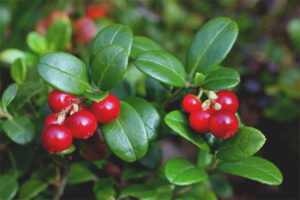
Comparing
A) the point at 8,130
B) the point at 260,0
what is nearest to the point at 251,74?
the point at 260,0

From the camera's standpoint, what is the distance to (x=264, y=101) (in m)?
2.76

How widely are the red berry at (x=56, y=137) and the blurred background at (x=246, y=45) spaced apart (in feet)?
3.80

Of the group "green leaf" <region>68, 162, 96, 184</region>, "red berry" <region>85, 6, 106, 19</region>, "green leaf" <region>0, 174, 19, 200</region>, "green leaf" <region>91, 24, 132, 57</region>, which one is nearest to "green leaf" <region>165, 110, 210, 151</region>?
"green leaf" <region>91, 24, 132, 57</region>

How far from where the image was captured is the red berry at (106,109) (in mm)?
1029

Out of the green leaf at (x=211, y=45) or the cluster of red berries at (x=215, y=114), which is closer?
the cluster of red berries at (x=215, y=114)

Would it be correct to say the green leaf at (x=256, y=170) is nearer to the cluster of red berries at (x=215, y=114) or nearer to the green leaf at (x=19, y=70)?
the cluster of red berries at (x=215, y=114)

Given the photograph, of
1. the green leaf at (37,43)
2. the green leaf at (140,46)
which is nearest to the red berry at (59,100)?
the green leaf at (140,46)

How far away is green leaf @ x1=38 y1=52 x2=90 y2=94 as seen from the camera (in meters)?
1.03

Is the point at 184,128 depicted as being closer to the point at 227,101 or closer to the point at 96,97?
the point at 227,101

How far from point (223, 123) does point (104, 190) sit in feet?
2.43

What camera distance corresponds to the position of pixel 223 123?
101 centimetres

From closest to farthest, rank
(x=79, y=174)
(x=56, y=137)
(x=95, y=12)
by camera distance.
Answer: (x=56, y=137) → (x=79, y=174) → (x=95, y=12)

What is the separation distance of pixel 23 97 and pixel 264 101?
2.26 meters

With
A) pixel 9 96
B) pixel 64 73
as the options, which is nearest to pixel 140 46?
pixel 64 73
